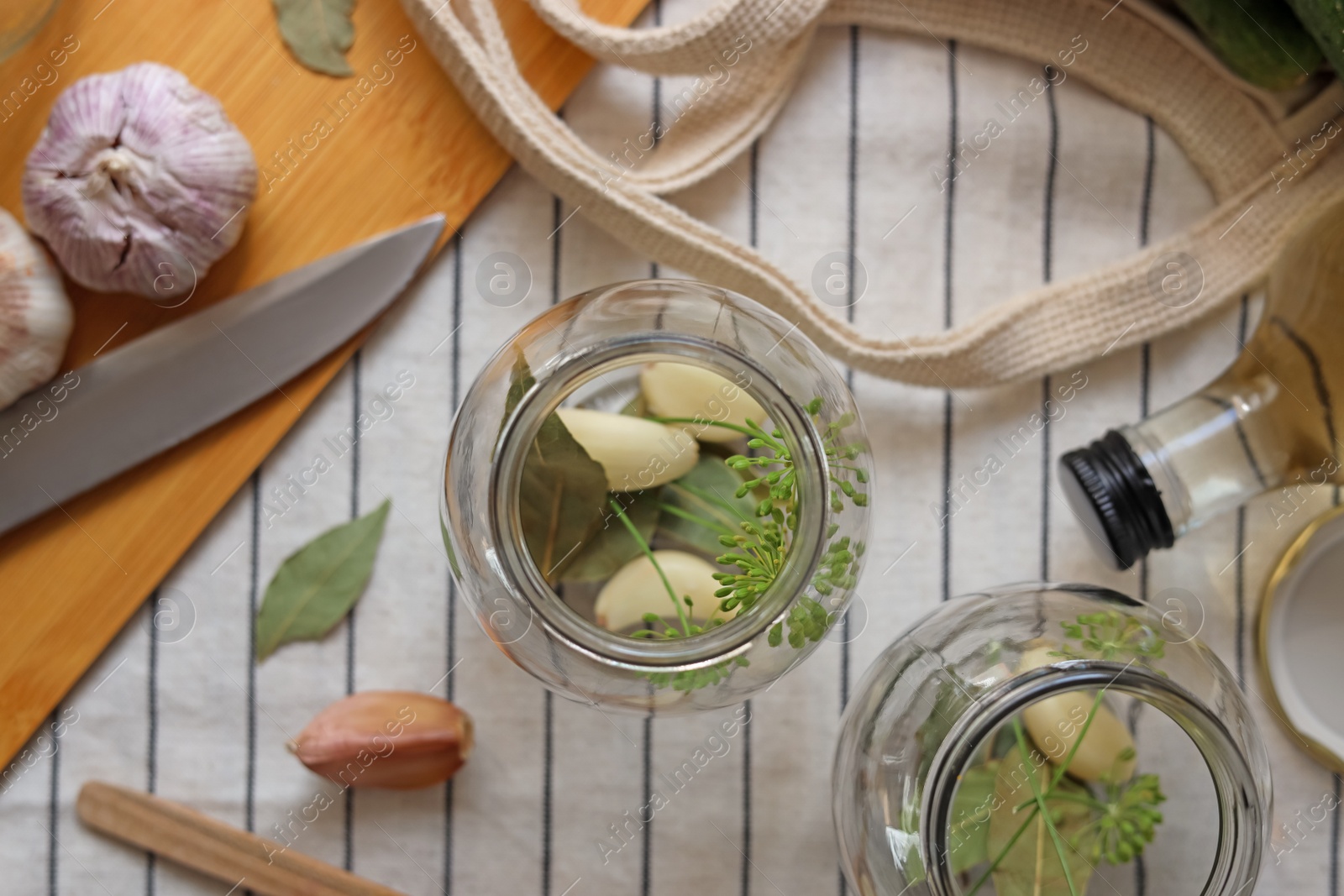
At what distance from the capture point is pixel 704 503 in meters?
0.49

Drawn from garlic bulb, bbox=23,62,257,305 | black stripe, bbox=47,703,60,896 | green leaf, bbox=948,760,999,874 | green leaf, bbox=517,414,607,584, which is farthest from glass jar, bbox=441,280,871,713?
black stripe, bbox=47,703,60,896

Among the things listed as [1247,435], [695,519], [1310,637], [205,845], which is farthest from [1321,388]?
[205,845]

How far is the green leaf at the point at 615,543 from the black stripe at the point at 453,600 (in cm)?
14

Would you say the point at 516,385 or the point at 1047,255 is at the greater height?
the point at 1047,255

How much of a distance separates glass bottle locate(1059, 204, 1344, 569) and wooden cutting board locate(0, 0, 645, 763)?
1.35 ft

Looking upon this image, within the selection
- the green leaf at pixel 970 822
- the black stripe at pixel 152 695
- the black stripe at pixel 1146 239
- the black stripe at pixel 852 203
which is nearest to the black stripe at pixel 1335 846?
the black stripe at pixel 1146 239

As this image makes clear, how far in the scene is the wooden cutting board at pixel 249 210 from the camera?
59 cm

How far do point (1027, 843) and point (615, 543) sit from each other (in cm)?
25

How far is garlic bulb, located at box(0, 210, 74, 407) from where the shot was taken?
549 mm

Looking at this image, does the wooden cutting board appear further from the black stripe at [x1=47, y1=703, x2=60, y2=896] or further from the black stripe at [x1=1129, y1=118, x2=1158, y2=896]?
the black stripe at [x1=1129, y1=118, x2=1158, y2=896]

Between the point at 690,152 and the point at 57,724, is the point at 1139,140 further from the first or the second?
the point at 57,724

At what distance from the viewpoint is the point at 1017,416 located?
62cm

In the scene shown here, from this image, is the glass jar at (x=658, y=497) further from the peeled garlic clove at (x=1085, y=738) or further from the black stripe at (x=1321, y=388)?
the black stripe at (x=1321, y=388)

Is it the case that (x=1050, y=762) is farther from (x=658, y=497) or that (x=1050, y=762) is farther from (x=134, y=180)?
(x=134, y=180)
